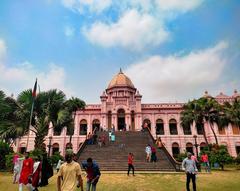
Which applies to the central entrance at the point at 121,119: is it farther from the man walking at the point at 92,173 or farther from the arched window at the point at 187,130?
the man walking at the point at 92,173

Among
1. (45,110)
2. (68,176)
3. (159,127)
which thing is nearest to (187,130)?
(159,127)

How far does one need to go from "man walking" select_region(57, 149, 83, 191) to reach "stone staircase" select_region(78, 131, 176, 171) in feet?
37.2

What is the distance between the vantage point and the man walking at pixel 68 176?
428 centimetres

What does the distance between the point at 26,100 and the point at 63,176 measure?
43.0 feet

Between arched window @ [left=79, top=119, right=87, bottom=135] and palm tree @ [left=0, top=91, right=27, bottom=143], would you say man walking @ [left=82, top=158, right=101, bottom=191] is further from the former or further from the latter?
arched window @ [left=79, top=119, right=87, bottom=135]

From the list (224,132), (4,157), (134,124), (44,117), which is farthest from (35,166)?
(224,132)

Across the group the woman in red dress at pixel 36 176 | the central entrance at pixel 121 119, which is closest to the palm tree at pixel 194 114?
the central entrance at pixel 121 119

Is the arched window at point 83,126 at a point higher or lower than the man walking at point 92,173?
higher

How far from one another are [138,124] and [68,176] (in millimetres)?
30985

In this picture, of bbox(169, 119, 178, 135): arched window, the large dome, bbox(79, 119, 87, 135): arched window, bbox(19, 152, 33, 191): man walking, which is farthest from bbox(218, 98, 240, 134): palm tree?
bbox(79, 119, 87, 135): arched window

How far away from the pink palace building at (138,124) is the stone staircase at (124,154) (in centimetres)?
1075

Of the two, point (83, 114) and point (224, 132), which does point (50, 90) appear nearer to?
point (83, 114)

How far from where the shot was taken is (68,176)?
4.35m

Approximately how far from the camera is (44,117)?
16219mm
